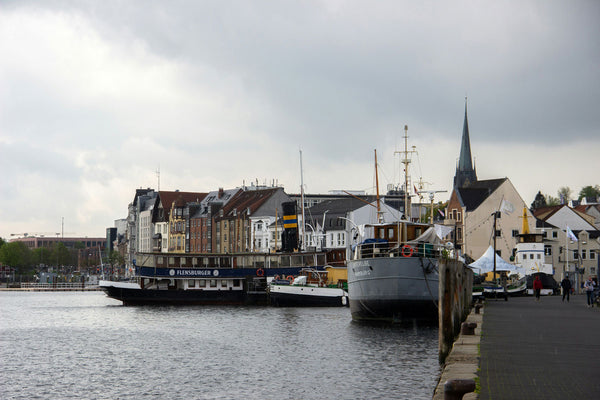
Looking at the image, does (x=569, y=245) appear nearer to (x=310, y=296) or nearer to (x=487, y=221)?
(x=487, y=221)

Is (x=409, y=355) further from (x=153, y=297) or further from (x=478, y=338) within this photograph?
(x=153, y=297)

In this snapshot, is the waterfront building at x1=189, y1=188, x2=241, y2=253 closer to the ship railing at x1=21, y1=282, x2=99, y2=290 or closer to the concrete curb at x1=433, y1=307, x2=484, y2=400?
the ship railing at x1=21, y1=282, x2=99, y2=290

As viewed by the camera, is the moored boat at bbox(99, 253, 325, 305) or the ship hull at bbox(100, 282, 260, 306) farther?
the moored boat at bbox(99, 253, 325, 305)

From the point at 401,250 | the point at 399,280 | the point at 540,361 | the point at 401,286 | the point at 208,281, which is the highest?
the point at 401,250

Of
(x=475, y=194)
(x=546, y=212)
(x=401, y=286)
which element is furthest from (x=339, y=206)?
(x=401, y=286)

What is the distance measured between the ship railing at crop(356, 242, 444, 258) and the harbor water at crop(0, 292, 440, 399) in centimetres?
383

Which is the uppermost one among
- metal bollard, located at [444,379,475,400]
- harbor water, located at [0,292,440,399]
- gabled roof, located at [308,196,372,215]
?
gabled roof, located at [308,196,372,215]

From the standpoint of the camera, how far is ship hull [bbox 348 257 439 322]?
43.0 m

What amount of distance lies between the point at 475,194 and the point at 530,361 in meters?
105

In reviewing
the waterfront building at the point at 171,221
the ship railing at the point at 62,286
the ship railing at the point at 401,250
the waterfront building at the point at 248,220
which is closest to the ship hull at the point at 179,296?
the ship railing at the point at 401,250

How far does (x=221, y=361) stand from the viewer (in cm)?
3234

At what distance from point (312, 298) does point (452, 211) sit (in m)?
54.3

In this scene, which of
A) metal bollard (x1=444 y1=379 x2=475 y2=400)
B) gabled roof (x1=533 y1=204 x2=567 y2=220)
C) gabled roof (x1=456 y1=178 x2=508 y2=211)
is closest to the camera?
metal bollard (x1=444 y1=379 x2=475 y2=400)

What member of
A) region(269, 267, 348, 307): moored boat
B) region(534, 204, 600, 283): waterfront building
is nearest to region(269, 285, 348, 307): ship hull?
region(269, 267, 348, 307): moored boat
